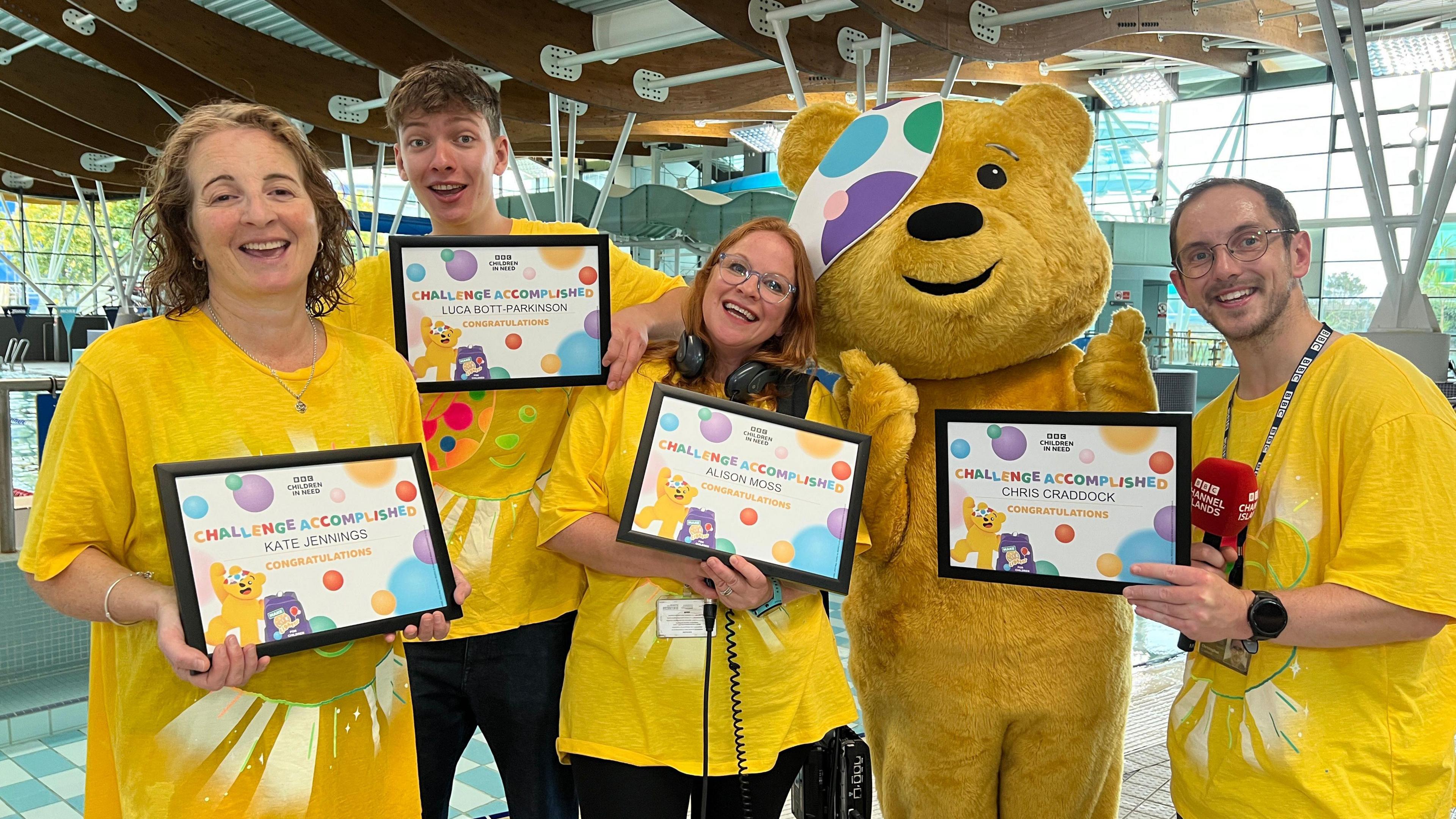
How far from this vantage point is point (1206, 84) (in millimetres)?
24094

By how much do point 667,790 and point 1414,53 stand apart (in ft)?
50.6

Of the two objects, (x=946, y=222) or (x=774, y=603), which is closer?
(x=774, y=603)

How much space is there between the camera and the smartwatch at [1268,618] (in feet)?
5.35

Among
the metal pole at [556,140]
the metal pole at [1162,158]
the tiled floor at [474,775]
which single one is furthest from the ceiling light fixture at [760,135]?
the metal pole at [1162,158]

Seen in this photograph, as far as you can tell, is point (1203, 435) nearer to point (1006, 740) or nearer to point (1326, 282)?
point (1006, 740)

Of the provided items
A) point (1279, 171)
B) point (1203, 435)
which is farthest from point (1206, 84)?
point (1203, 435)

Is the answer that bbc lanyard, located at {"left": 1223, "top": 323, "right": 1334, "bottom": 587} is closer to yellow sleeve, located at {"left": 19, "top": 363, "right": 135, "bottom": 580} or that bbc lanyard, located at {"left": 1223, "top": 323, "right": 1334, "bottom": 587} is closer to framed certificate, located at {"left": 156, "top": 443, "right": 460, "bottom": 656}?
framed certificate, located at {"left": 156, "top": 443, "right": 460, "bottom": 656}

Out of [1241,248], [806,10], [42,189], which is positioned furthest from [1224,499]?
[42,189]

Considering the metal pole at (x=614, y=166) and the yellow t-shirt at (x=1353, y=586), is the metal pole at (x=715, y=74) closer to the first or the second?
the metal pole at (x=614, y=166)

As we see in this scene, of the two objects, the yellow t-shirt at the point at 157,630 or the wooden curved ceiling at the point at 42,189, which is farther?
the wooden curved ceiling at the point at 42,189

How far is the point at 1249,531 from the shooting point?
1.82 meters

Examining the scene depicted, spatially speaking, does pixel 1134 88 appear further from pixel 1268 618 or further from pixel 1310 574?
pixel 1268 618

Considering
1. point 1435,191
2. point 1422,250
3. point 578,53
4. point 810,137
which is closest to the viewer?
point 810,137

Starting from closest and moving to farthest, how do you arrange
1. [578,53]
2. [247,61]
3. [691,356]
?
[691,356]
[578,53]
[247,61]
